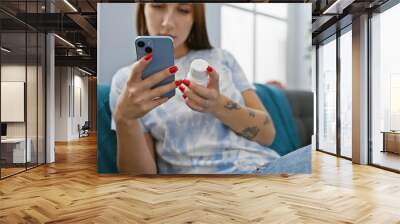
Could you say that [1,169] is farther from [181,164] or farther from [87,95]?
[87,95]

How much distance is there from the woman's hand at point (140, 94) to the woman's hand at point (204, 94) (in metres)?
0.38

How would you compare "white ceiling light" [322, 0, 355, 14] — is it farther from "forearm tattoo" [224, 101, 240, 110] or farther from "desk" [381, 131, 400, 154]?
"forearm tattoo" [224, 101, 240, 110]

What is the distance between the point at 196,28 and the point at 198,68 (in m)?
0.61

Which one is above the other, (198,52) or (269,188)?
(198,52)

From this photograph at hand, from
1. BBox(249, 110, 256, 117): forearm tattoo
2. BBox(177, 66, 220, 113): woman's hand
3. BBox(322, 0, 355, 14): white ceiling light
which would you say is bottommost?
BBox(249, 110, 256, 117): forearm tattoo

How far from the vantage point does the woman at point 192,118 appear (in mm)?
6047

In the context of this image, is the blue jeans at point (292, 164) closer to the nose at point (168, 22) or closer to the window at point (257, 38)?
the window at point (257, 38)

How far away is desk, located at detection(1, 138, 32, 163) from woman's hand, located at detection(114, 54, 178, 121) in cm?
183

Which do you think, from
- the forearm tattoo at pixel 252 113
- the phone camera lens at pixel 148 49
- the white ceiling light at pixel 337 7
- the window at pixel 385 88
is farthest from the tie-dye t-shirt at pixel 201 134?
the window at pixel 385 88

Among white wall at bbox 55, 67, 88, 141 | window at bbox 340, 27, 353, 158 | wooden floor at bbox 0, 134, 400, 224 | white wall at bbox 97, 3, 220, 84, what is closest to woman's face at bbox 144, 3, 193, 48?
white wall at bbox 97, 3, 220, 84

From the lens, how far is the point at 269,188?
18.1 ft

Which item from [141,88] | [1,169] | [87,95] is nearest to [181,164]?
[141,88]

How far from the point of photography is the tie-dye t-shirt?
6086 millimetres

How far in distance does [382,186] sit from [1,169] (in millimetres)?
5613
